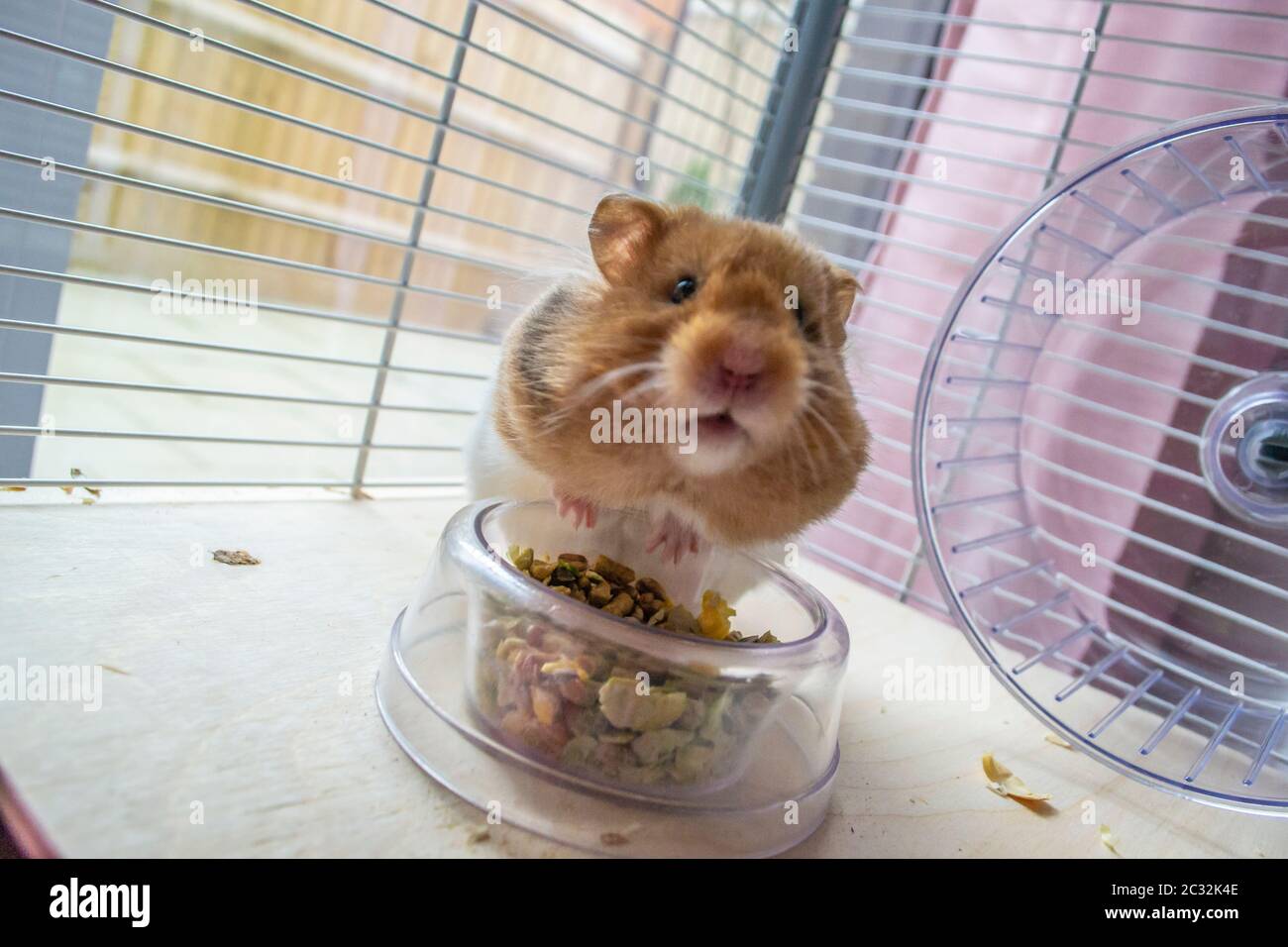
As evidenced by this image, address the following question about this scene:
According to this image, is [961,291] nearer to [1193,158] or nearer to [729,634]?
[1193,158]

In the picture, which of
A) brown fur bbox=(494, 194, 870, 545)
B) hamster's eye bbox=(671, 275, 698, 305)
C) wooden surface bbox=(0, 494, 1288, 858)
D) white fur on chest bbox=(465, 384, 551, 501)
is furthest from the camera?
white fur on chest bbox=(465, 384, 551, 501)

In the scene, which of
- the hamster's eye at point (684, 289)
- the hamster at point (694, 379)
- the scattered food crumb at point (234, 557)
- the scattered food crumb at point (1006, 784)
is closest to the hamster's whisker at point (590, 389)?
the hamster at point (694, 379)

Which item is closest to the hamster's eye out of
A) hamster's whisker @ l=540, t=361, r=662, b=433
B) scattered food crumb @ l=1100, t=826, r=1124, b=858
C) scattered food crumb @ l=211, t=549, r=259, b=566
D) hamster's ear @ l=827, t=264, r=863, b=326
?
hamster's whisker @ l=540, t=361, r=662, b=433

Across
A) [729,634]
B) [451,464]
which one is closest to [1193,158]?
[729,634]

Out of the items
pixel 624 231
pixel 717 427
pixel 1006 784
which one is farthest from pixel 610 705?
pixel 1006 784

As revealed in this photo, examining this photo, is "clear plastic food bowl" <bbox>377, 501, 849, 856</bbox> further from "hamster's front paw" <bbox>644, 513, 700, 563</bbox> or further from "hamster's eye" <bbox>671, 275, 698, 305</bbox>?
"hamster's eye" <bbox>671, 275, 698, 305</bbox>

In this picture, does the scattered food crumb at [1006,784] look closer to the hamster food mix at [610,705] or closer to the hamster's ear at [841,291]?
the hamster food mix at [610,705]
